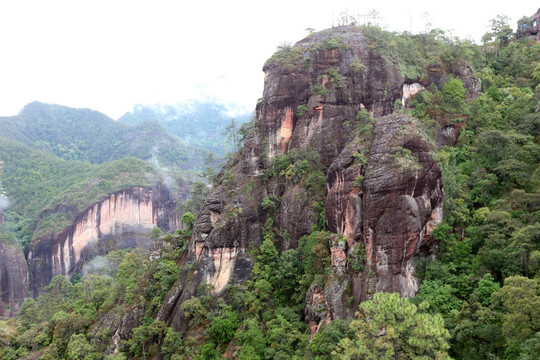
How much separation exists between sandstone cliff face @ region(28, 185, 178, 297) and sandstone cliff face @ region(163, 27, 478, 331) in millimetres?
46104

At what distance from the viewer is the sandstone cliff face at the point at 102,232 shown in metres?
68.7

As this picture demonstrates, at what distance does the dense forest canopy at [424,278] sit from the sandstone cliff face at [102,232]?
967 inches

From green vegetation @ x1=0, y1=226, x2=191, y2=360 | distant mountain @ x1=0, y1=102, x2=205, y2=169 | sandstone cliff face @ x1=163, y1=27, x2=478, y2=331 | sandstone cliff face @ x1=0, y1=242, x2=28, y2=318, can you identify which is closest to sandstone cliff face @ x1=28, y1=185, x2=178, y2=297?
sandstone cliff face @ x1=0, y1=242, x2=28, y2=318

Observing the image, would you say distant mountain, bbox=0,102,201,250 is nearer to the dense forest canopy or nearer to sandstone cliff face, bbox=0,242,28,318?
sandstone cliff face, bbox=0,242,28,318

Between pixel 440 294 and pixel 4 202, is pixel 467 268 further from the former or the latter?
pixel 4 202

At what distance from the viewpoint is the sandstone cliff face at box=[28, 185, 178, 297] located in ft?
225

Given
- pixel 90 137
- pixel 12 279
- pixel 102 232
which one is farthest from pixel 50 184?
pixel 90 137

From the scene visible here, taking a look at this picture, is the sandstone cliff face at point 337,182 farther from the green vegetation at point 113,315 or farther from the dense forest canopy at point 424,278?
the green vegetation at point 113,315

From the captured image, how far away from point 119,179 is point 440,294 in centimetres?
7434

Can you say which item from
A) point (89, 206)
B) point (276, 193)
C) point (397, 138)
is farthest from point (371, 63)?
point (89, 206)

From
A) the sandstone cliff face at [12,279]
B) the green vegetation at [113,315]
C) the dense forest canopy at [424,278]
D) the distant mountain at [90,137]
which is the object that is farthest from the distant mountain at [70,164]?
the green vegetation at [113,315]

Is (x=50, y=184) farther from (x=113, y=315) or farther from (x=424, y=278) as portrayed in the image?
(x=424, y=278)

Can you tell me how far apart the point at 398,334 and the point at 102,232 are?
233 ft

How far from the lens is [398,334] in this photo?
48.7 feet
